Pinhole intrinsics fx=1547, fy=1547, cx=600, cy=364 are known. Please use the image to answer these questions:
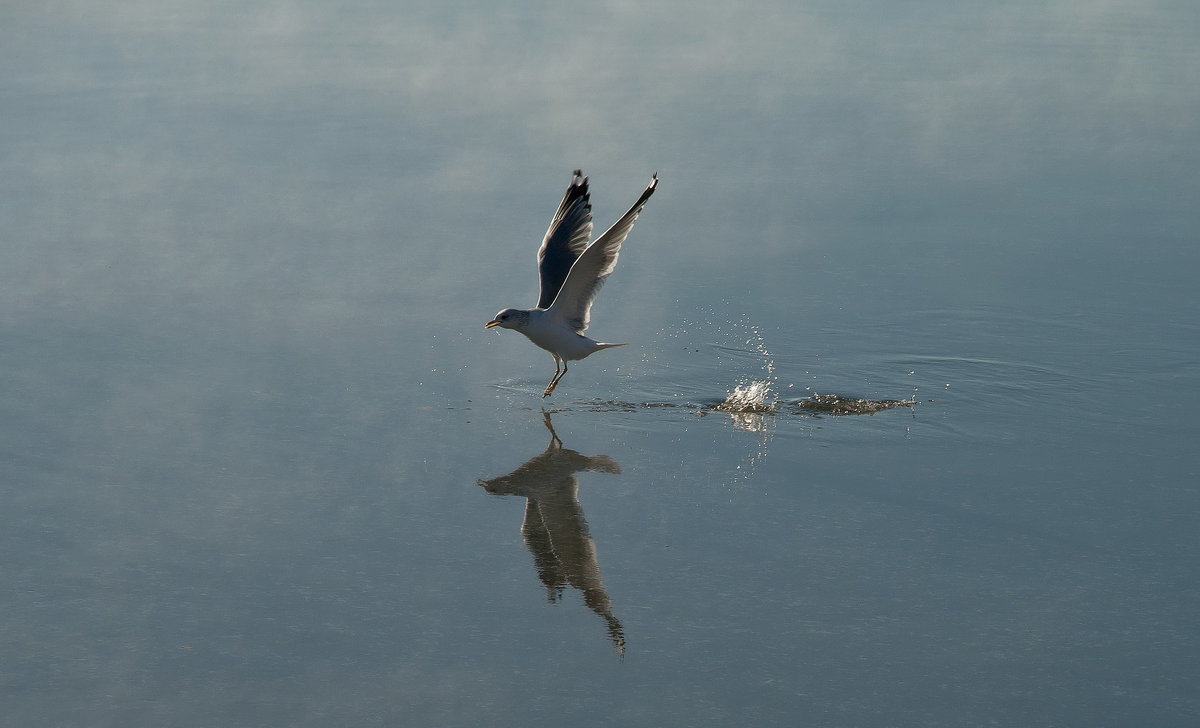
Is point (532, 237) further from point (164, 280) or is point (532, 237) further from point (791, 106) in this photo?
point (791, 106)

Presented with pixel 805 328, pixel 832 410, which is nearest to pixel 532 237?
pixel 805 328

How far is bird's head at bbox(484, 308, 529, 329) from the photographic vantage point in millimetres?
7349

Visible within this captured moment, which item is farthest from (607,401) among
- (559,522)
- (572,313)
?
(559,522)

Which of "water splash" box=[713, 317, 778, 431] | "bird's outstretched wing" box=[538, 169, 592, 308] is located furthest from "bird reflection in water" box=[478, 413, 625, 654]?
A: "bird's outstretched wing" box=[538, 169, 592, 308]

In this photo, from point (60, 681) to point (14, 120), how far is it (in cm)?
851

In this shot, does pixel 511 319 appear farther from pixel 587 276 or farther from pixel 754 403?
pixel 754 403

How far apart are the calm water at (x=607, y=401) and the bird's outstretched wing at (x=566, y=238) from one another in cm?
38

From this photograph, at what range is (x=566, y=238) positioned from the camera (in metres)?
8.12

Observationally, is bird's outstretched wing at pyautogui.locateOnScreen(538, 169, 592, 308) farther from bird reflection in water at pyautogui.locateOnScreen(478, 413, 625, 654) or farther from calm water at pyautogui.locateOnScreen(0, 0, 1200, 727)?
bird reflection in water at pyautogui.locateOnScreen(478, 413, 625, 654)

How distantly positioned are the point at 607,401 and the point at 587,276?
0.62 metres

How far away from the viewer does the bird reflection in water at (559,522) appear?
5.11 metres

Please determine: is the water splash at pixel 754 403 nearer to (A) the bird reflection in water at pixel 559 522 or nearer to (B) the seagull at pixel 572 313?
(B) the seagull at pixel 572 313

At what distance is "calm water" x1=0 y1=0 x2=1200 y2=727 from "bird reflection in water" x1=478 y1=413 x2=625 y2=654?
0.06 feet

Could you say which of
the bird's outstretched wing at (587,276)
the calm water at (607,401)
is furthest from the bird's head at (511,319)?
the calm water at (607,401)
